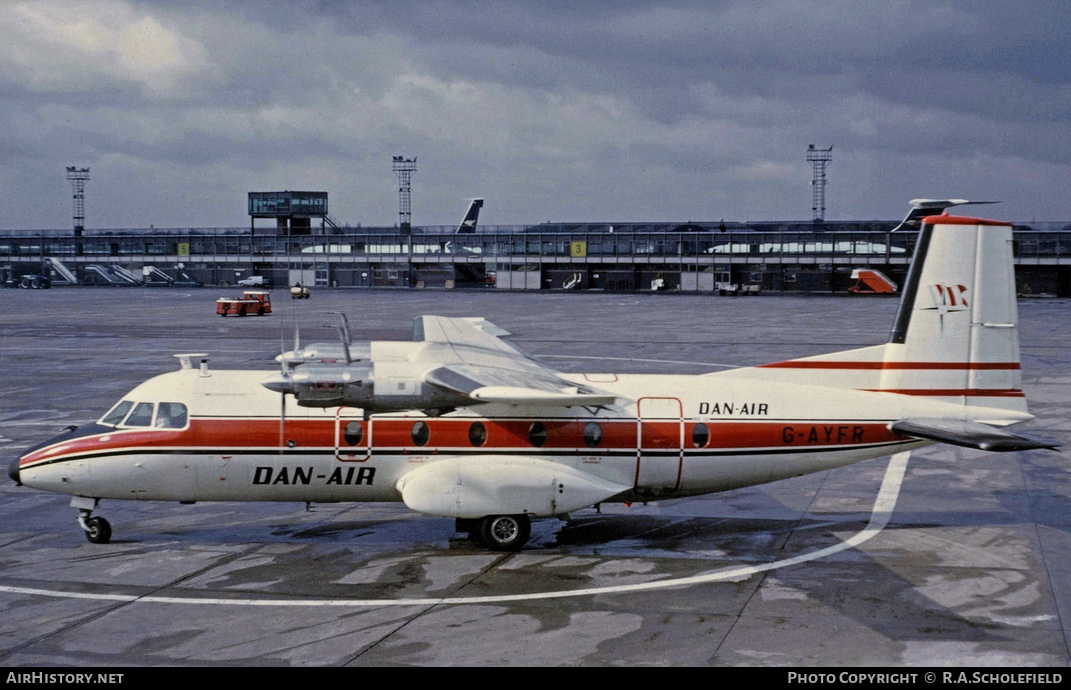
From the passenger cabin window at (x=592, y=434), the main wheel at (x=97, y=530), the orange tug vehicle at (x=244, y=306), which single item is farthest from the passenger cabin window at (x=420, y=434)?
the orange tug vehicle at (x=244, y=306)

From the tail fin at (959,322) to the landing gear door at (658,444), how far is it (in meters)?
3.50

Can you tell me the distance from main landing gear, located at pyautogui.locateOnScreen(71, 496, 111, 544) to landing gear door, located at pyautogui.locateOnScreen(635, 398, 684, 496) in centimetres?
1066

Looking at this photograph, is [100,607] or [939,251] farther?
[939,251]

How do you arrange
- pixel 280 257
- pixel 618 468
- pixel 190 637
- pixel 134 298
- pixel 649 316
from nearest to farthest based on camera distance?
pixel 190 637
pixel 618 468
pixel 649 316
pixel 134 298
pixel 280 257

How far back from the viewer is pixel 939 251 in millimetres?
20891

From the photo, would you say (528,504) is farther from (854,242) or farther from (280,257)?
(280,257)

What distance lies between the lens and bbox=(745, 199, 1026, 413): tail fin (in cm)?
2086

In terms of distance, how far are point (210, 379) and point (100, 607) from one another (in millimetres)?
5255

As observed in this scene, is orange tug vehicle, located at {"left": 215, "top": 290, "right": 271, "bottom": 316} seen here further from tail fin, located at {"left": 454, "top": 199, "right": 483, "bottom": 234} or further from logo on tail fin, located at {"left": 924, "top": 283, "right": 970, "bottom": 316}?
tail fin, located at {"left": 454, "top": 199, "right": 483, "bottom": 234}

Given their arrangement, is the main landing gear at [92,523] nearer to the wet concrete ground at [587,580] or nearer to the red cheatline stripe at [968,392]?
the wet concrete ground at [587,580]

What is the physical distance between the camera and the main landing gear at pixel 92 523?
66.6ft

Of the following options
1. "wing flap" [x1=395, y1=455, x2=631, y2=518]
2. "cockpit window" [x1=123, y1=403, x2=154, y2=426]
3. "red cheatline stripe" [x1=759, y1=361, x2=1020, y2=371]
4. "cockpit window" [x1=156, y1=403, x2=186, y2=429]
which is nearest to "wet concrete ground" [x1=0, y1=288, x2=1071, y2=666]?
"wing flap" [x1=395, y1=455, x2=631, y2=518]

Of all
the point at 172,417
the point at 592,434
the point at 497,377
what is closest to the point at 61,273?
the point at 172,417

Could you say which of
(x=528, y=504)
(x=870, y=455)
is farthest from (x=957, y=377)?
(x=528, y=504)
